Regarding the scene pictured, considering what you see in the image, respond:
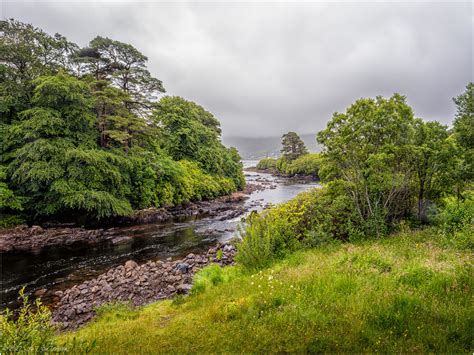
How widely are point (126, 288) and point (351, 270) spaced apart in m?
9.29

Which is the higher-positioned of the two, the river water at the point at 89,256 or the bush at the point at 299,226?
the bush at the point at 299,226

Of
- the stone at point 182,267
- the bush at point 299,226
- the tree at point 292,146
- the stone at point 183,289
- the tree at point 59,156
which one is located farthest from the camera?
the tree at point 292,146

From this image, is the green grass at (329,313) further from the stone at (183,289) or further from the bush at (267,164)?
the bush at (267,164)

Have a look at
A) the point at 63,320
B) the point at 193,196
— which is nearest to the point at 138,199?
the point at 193,196

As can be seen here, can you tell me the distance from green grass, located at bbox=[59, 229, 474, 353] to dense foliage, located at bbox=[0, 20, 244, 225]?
15774 mm

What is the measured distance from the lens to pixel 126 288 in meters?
10.9

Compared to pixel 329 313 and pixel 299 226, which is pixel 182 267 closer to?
pixel 299 226

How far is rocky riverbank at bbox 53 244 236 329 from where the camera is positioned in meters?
9.35

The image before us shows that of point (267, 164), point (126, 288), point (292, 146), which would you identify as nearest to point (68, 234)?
point (126, 288)

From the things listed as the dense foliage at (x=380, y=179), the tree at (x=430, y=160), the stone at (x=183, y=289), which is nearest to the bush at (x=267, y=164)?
the tree at (x=430, y=160)

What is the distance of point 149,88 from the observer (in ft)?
105

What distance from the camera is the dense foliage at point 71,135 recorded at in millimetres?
18859

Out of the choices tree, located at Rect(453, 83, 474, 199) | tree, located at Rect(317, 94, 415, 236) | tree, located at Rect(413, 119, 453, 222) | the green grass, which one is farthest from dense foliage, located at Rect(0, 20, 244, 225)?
tree, located at Rect(453, 83, 474, 199)

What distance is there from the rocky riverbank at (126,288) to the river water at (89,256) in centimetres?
120
